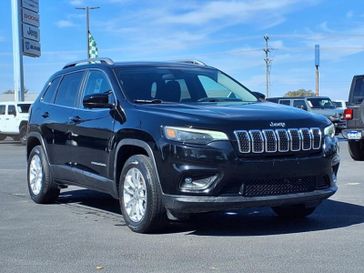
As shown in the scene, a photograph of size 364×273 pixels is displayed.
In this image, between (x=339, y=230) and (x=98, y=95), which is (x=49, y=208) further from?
(x=339, y=230)

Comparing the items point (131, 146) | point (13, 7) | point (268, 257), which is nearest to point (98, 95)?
point (131, 146)

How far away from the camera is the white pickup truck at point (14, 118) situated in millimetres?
25484

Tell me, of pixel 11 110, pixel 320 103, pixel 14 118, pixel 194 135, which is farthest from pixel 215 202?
pixel 320 103

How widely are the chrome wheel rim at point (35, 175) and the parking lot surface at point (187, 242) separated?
1.35ft

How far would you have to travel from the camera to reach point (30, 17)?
109 feet

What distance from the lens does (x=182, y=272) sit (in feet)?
16.0

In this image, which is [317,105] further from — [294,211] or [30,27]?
[294,211]

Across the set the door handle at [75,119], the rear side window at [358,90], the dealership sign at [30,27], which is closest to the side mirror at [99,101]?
the door handle at [75,119]

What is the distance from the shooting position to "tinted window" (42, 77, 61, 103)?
872cm

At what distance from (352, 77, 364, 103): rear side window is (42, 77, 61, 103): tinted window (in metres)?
8.07

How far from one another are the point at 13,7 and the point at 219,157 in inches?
1142

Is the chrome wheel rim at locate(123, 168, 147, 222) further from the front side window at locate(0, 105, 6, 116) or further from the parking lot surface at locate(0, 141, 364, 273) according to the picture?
the front side window at locate(0, 105, 6, 116)

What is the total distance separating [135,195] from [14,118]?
20.6 m

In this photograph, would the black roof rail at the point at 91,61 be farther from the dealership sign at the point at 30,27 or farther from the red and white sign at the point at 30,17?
the red and white sign at the point at 30,17
